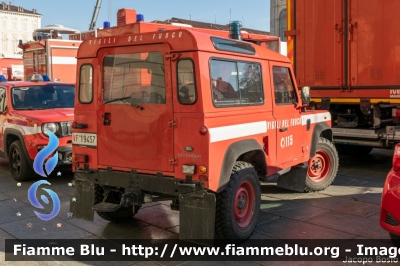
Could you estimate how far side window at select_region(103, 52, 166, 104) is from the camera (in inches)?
187

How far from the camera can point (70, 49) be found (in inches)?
554

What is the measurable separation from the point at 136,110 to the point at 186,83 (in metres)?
0.68

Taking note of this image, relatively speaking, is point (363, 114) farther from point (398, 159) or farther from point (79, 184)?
Answer: point (79, 184)

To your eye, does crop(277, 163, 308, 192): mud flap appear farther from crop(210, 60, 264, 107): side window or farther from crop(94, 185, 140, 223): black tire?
crop(94, 185, 140, 223): black tire

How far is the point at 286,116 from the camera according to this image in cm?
600

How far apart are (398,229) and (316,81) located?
A: 554cm

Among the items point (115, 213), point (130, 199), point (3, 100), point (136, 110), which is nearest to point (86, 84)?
point (136, 110)

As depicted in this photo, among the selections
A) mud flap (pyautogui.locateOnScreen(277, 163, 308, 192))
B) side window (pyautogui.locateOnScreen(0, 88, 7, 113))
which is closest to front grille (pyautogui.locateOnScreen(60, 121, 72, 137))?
side window (pyautogui.locateOnScreen(0, 88, 7, 113))

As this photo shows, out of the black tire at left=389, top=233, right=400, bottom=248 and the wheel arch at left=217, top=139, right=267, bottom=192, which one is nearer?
the black tire at left=389, top=233, right=400, bottom=248

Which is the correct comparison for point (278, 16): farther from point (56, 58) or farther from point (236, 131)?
point (236, 131)

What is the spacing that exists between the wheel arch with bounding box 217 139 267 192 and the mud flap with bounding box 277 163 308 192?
55.6 inches

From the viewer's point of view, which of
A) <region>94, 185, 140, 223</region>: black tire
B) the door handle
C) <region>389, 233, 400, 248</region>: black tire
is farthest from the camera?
<region>94, 185, 140, 223</region>: black tire

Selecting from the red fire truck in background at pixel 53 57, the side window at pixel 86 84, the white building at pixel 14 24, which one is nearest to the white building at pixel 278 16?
the red fire truck in background at pixel 53 57

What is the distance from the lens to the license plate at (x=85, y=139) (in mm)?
5227
